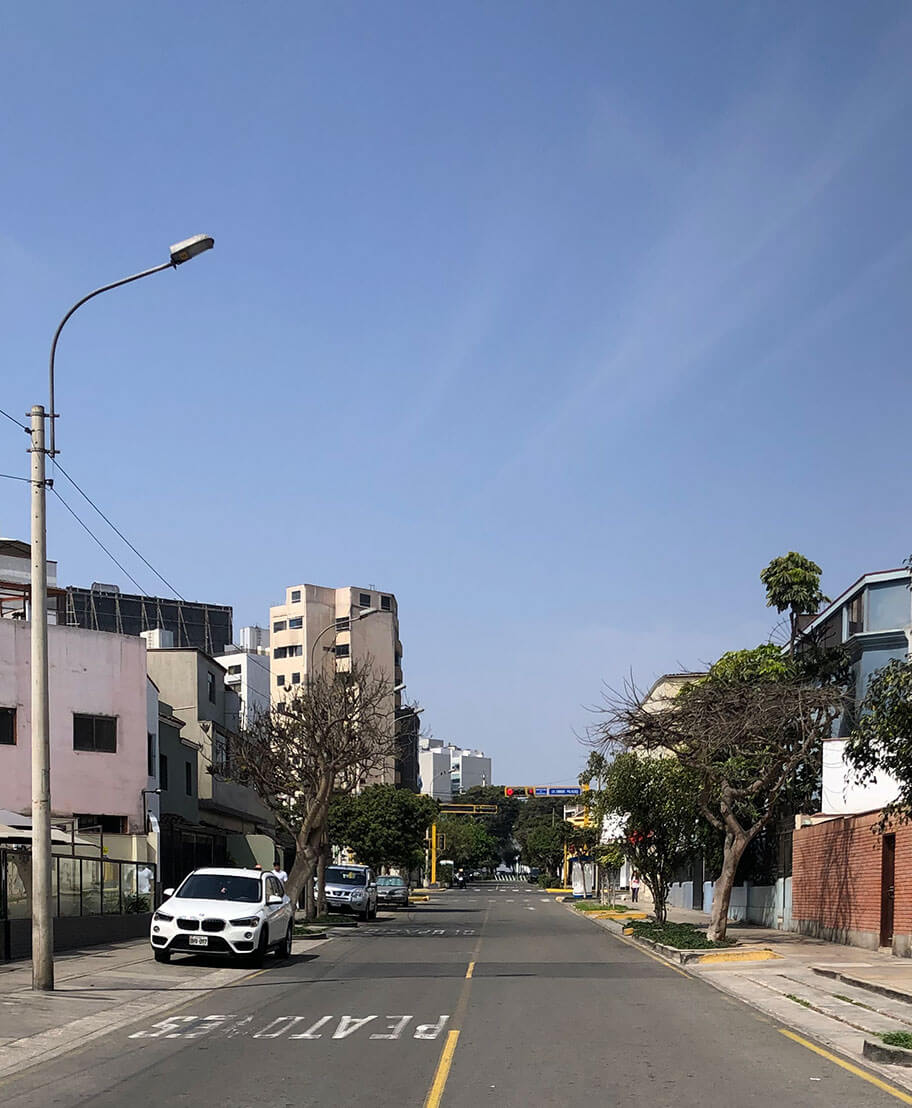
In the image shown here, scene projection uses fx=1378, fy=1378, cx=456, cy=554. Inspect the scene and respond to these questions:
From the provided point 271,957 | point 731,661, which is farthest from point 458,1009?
point 731,661

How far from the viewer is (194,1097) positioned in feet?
35.5

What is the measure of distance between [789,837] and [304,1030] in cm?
2683

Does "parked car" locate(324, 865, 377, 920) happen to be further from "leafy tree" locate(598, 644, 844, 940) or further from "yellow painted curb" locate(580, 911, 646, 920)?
"leafy tree" locate(598, 644, 844, 940)

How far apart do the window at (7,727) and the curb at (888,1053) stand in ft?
94.2

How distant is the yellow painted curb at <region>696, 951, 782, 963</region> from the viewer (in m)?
25.8

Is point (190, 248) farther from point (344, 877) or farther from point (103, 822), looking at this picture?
point (344, 877)

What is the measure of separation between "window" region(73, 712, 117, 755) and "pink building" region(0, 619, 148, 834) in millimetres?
28

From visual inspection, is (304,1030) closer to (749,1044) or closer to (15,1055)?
(15,1055)

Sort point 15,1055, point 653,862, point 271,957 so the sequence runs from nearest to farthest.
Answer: point 15,1055
point 271,957
point 653,862

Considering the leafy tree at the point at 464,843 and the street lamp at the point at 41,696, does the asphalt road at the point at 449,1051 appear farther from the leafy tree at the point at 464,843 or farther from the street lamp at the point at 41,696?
the leafy tree at the point at 464,843

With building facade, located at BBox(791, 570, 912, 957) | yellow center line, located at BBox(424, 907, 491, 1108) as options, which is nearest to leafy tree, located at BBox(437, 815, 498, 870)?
building facade, located at BBox(791, 570, 912, 957)

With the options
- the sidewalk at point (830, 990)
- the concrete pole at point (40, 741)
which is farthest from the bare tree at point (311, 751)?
the concrete pole at point (40, 741)

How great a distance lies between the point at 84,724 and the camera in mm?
38875

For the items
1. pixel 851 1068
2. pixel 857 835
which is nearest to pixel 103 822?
pixel 857 835
